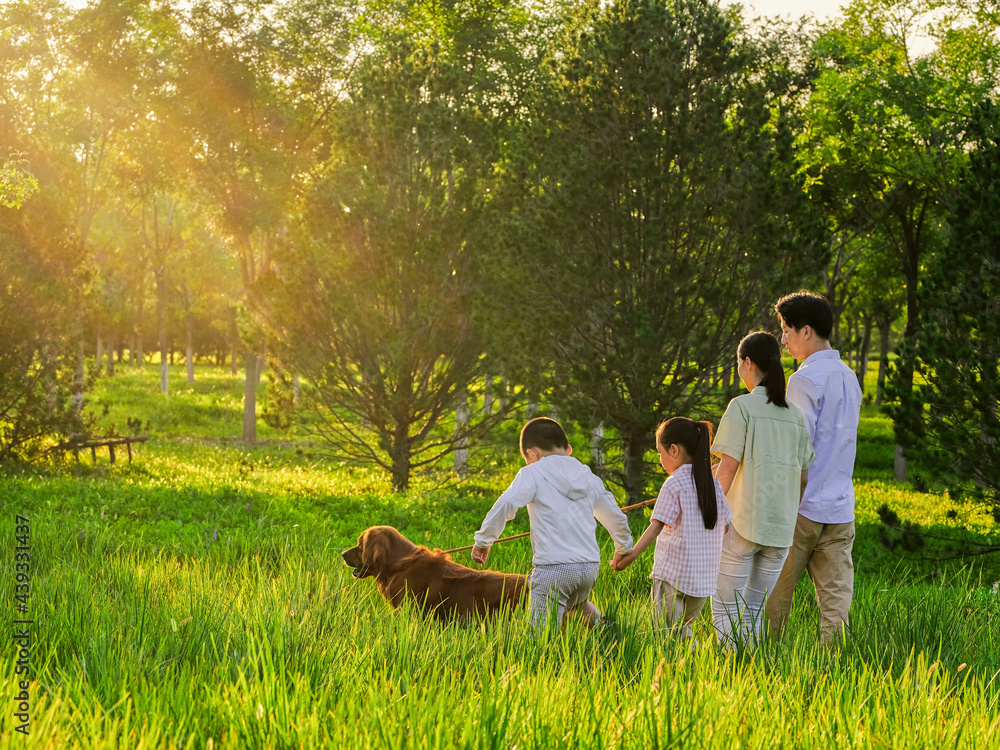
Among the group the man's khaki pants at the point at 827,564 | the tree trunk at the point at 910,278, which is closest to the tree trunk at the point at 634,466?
the man's khaki pants at the point at 827,564

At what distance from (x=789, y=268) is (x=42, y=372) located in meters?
12.4

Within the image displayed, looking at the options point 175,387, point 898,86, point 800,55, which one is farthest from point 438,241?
point 175,387

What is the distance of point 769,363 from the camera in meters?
4.56

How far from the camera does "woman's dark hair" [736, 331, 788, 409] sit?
454 centimetres

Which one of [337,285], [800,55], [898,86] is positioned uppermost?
[800,55]

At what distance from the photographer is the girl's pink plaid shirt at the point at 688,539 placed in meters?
4.75

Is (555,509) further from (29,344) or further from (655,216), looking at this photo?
(29,344)

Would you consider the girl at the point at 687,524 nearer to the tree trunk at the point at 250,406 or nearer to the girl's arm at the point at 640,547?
the girl's arm at the point at 640,547

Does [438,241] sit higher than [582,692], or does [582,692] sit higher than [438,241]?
[438,241]

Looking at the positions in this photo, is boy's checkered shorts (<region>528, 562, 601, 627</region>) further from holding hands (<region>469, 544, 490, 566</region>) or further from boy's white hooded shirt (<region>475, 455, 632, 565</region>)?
holding hands (<region>469, 544, 490, 566</region>)

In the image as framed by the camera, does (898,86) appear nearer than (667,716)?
No

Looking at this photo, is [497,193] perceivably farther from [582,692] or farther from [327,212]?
[582,692]

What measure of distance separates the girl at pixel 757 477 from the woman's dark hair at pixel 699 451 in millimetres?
99

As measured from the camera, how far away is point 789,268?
998 centimetres
